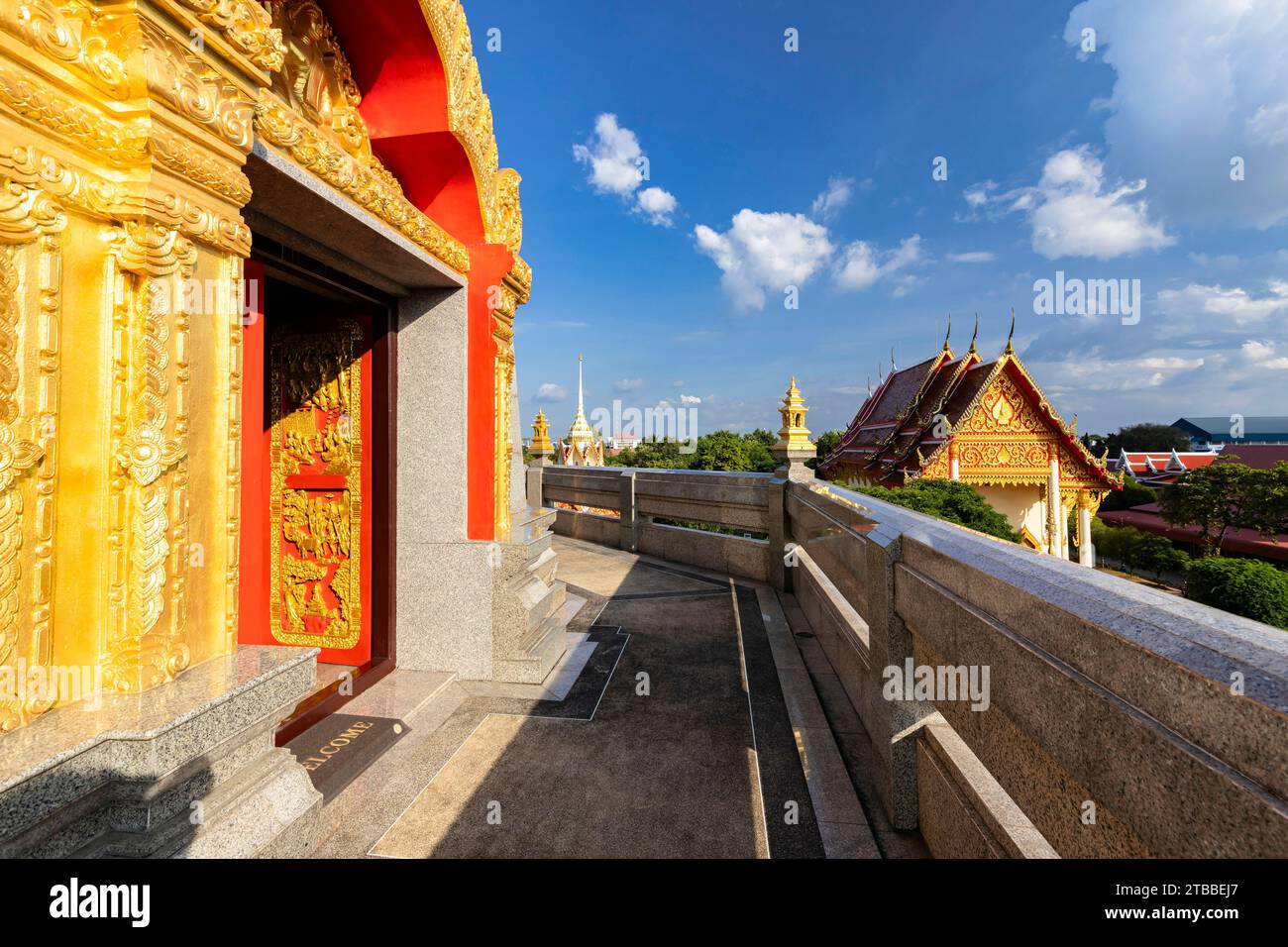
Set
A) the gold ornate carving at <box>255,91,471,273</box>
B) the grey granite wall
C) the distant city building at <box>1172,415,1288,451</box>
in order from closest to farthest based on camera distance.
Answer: the gold ornate carving at <box>255,91,471,273</box>, the grey granite wall, the distant city building at <box>1172,415,1288,451</box>

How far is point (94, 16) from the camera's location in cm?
205

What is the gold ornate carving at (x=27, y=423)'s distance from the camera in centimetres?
185

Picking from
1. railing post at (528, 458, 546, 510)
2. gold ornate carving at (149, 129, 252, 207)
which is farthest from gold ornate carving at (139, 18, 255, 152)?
railing post at (528, 458, 546, 510)

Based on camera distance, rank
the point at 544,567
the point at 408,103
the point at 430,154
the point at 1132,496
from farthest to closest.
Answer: the point at 1132,496 → the point at 544,567 → the point at 430,154 → the point at 408,103

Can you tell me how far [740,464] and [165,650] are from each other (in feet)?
115

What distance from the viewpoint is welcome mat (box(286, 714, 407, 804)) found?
3.63 m

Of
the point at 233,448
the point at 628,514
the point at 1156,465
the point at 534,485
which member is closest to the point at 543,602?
the point at 233,448

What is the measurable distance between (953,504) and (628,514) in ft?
20.3

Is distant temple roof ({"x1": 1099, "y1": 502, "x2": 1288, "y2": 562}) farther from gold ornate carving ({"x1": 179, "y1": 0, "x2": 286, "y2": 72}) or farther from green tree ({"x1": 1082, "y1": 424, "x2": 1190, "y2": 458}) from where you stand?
green tree ({"x1": 1082, "y1": 424, "x2": 1190, "y2": 458})

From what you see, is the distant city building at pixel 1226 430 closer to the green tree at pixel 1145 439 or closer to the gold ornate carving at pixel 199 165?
the green tree at pixel 1145 439

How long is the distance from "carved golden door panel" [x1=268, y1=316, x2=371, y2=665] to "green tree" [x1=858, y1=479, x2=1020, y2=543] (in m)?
7.15

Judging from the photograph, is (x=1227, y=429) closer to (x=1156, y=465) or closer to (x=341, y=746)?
(x=1156, y=465)

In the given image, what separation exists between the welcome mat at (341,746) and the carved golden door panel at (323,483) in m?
1.03

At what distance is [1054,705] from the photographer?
1862mm
